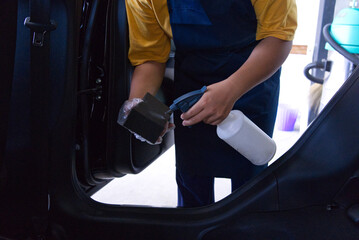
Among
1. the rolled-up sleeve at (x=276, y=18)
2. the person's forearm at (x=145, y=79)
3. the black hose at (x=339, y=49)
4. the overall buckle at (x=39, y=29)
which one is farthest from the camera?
the black hose at (x=339, y=49)

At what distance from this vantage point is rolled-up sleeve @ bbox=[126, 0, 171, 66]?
0.90m

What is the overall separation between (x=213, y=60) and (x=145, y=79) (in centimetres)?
20

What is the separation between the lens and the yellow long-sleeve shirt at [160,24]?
0.82m

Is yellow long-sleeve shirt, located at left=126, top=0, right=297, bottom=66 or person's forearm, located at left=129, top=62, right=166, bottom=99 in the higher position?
yellow long-sleeve shirt, located at left=126, top=0, right=297, bottom=66

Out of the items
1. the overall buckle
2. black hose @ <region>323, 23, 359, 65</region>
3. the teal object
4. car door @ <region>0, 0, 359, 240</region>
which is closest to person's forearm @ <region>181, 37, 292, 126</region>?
car door @ <region>0, 0, 359, 240</region>

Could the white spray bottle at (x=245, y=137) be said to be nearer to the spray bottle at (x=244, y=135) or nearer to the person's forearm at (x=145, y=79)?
the spray bottle at (x=244, y=135)

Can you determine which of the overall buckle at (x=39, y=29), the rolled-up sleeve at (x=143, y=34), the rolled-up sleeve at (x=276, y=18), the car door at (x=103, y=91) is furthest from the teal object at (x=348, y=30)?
the overall buckle at (x=39, y=29)

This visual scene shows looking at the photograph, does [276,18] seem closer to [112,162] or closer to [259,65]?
[259,65]

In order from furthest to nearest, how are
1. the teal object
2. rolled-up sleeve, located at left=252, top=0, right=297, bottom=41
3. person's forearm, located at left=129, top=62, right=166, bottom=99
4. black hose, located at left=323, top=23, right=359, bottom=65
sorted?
the teal object → black hose, located at left=323, top=23, right=359, bottom=65 → person's forearm, located at left=129, top=62, right=166, bottom=99 → rolled-up sleeve, located at left=252, top=0, right=297, bottom=41

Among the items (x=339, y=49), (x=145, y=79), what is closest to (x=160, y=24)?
(x=145, y=79)

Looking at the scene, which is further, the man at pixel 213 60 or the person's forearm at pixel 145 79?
the person's forearm at pixel 145 79

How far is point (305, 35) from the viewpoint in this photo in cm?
301

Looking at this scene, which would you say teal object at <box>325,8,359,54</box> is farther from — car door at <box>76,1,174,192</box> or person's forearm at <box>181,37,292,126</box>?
car door at <box>76,1,174,192</box>

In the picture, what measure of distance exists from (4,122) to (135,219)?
39 centimetres
